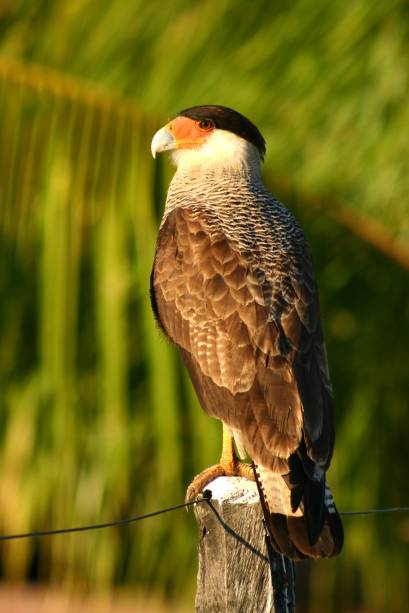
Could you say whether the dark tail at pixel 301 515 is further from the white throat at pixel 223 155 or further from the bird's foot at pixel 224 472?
the white throat at pixel 223 155

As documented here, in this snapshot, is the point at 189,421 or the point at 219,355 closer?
the point at 219,355

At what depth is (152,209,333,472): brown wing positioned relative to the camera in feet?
11.8

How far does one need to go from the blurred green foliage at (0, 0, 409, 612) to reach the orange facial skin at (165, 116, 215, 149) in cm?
38

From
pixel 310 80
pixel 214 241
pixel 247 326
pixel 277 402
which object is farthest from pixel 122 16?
pixel 277 402

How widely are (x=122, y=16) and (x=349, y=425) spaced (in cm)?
219

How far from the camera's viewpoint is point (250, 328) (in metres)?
3.85

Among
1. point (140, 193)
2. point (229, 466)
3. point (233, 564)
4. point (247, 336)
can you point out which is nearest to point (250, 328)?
point (247, 336)

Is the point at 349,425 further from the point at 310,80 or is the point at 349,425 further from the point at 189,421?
the point at 310,80

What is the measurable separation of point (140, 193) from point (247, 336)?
4.85 feet

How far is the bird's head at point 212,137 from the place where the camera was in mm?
4797

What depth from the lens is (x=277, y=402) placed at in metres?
3.62

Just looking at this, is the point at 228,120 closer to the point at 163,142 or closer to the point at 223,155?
the point at 223,155

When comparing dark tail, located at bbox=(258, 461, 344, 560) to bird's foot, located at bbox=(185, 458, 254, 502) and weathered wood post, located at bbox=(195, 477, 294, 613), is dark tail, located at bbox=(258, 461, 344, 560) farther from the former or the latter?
bird's foot, located at bbox=(185, 458, 254, 502)

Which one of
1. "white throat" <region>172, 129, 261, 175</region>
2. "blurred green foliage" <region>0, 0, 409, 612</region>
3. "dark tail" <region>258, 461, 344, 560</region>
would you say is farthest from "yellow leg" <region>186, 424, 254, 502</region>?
"white throat" <region>172, 129, 261, 175</region>
